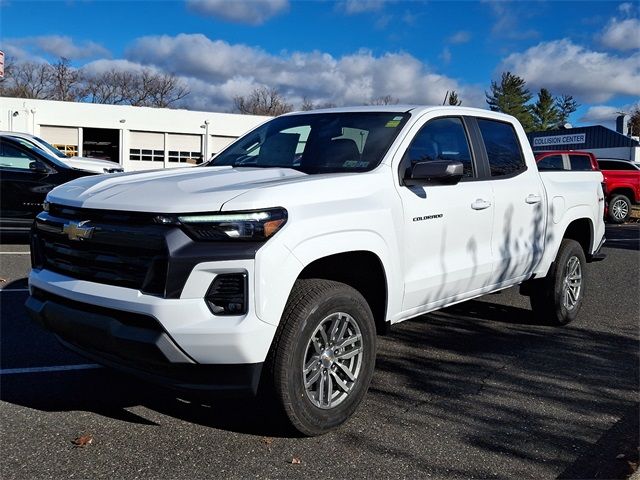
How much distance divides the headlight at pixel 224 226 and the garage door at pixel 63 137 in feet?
135

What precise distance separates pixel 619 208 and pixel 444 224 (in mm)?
16651

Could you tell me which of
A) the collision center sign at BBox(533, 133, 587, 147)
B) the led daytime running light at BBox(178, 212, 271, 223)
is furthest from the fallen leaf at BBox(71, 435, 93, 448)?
the collision center sign at BBox(533, 133, 587, 147)

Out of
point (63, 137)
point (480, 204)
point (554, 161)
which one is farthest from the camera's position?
point (63, 137)

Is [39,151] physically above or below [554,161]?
below

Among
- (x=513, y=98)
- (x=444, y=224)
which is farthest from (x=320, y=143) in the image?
(x=513, y=98)

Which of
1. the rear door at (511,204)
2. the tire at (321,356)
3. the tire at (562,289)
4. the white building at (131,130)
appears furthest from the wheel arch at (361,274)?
the white building at (131,130)

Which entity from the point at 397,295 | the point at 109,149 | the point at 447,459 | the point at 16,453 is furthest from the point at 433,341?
the point at 109,149

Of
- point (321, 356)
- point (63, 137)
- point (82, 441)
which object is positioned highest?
point (63, 137)

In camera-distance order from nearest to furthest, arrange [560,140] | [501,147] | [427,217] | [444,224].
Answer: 1. [427,217]
2. [444,224]
3. [501,147]
4. [560,140]

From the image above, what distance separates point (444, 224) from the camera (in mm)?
4297

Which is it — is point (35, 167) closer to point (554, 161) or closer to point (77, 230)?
point (77, 230)

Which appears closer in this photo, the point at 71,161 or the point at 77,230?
the point at 77,230

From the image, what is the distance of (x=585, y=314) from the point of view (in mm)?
6676

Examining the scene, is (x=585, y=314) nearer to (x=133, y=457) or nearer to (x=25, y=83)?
(x=133, y=457)
